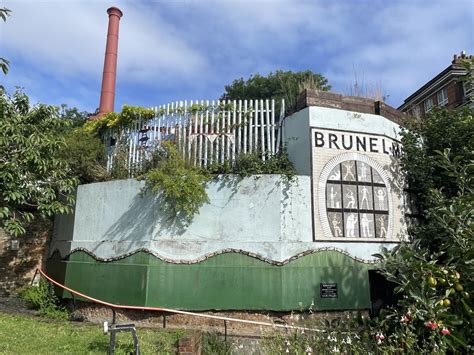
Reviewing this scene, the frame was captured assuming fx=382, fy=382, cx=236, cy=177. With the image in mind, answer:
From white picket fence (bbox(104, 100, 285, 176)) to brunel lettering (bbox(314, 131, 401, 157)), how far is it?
1060mm

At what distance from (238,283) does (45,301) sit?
5.11 metres

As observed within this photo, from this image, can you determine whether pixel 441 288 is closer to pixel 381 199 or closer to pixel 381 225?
pixel 381 225

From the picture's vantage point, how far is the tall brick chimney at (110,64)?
23312 millimetres

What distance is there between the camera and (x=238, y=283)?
7836mm

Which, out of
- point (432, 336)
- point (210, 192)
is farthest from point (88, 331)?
point (432, 336)

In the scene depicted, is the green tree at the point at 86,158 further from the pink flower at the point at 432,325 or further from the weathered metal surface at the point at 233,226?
the pink flower at the point at 432,325

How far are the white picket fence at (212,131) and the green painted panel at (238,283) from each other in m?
2.52

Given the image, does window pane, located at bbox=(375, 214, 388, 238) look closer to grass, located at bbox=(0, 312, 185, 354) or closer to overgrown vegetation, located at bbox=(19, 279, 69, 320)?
grass, located at bbox=(0, 312, 185, 354)

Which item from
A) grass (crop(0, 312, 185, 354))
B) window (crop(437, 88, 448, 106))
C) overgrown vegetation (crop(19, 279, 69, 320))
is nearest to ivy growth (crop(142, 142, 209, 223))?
grass (crop(0, 312, 185, 354))

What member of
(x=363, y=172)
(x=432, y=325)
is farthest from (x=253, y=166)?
(x=432, y=325)

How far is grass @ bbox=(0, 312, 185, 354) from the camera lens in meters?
5.77

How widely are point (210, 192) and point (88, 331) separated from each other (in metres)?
3.56

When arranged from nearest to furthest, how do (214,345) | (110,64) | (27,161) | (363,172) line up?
(214,345)
(27,161)
(363,172)
(110,64)

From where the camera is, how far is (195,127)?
9.58 m
